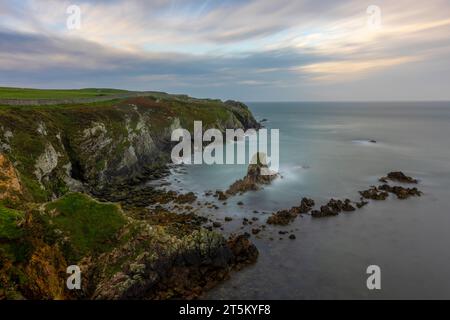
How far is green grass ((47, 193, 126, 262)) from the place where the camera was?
2431cm

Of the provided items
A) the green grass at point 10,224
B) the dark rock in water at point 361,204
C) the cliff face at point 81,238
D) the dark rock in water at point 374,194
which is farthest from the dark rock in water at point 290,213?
the green grass at point 10,224

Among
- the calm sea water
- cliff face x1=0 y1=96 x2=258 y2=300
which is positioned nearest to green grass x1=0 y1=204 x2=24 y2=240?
cliff face x1=0 y1=96 x2=258 y2=300

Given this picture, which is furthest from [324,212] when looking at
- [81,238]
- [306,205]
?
[81,238]

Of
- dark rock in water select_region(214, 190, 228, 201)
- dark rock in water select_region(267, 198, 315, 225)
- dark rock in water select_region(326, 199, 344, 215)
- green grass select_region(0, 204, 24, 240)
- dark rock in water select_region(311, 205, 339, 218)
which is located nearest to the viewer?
green grass select_region(0, 204, 24, 240)

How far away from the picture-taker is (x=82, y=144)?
55.4m

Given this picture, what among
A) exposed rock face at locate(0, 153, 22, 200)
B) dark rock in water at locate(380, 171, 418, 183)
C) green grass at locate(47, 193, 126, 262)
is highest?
exposed rock face at locate(0, 153, 22, 200)

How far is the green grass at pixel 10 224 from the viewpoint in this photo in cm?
2206

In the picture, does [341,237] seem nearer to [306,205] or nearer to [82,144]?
[306,205]

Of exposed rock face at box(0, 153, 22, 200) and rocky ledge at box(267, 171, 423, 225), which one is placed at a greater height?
exposed rock face at box(0, 153, 22, 200)

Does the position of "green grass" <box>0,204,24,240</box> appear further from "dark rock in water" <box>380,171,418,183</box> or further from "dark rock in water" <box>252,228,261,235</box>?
"dark rock in water" <box>380,171,418,183</box>

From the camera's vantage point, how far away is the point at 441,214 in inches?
1642

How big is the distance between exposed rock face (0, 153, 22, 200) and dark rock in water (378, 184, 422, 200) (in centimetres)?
4712
